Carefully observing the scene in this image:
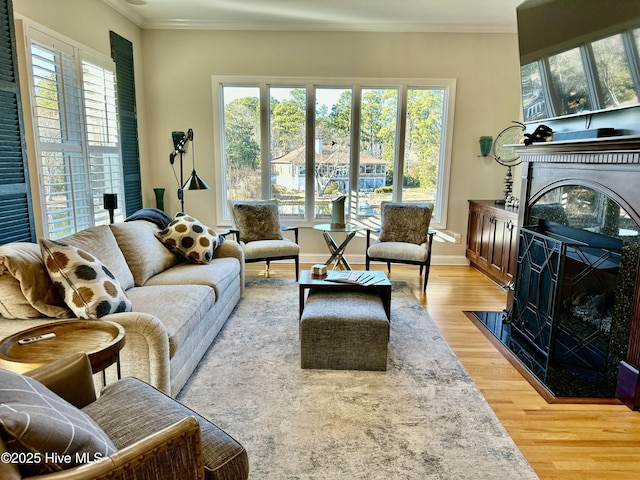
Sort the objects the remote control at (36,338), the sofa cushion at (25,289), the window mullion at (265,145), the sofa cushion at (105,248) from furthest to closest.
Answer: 1. the window mullion at (265,145)
2. the sofa cushion at (105,248)
3. the sofa cushion at (25,289)
4. the remote control at (36,338)

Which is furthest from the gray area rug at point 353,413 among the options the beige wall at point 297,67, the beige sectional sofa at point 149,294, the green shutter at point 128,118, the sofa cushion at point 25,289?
the beige wall at point 297,67

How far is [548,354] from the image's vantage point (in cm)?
283

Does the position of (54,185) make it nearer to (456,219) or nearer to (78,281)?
(78,281)

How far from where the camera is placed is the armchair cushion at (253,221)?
480 centimetres

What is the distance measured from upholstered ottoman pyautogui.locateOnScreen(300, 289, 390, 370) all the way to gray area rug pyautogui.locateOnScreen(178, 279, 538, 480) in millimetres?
71

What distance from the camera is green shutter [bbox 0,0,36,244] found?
271 cm

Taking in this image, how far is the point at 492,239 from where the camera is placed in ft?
15.6

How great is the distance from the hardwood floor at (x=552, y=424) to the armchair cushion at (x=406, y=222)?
1.50m

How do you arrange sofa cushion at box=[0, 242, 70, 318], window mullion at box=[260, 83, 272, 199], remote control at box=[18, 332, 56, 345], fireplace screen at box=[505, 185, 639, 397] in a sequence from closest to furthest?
remote control at box=[18, 332, 56, 345] < sofa cushion at box=[0, 242, 70, 318] < fireplace screen at box=[505, 185, 639, 397] < window mullion at box=[260, 83, 272, 199]

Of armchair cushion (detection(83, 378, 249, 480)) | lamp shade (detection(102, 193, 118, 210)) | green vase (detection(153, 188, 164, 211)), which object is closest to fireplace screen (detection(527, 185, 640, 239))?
armchair cushion (detection(83, 378, 249, 480))

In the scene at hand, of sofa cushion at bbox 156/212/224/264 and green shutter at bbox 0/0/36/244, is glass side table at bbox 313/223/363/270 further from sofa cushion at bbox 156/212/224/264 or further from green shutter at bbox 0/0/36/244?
green shutter at bbox 0/0/36/244

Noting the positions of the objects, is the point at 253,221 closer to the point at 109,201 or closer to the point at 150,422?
the point at 109,201

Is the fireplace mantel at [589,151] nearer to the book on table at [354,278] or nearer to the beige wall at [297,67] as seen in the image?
the book on table at [354,278]

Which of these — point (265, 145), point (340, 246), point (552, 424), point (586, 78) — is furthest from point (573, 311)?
point (265, 145)
